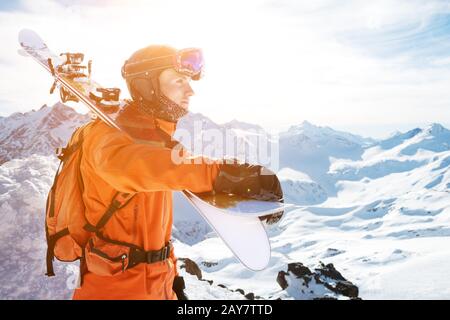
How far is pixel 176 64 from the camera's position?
3803mm

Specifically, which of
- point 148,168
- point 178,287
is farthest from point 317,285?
point 148,168

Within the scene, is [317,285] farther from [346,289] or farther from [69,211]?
[69,211]

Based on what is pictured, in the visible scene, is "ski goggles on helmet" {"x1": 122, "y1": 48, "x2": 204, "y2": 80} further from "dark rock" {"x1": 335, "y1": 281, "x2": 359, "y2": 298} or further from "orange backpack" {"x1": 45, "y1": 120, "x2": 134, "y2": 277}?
"dark rock" {"x1": 335, "y1": 281, "x2": 359, "y2": 298}

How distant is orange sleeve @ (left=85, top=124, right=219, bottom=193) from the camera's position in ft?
8.59

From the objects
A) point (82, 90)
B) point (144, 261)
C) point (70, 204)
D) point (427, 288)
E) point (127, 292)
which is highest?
point (82, 90)

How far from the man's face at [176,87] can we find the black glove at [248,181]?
1316mm

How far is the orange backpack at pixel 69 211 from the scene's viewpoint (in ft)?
11.8

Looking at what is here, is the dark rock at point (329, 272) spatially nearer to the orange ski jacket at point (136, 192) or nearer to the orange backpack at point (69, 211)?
the orange ski jacket at point (136, 192)

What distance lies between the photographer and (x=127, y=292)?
371 cm

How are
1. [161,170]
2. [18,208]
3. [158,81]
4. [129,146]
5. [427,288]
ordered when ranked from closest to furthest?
1. [161,170]
2. [129,146]
3. [158,81]
4. [18,208]
5. [427,288]
